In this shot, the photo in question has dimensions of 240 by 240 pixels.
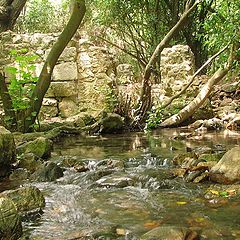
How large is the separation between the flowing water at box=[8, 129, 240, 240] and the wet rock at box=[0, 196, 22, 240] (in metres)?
0.24

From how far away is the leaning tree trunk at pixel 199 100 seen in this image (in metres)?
9.19

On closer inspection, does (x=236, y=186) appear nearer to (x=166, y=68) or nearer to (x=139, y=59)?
(x=166, y=68)

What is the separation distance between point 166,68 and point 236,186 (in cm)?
961

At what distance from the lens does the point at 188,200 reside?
392 cm

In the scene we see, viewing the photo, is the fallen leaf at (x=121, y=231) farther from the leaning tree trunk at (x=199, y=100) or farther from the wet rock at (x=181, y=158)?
the leaning tree trunk at (x=199, y=100)

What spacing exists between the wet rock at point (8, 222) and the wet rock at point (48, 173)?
2089 millimetres

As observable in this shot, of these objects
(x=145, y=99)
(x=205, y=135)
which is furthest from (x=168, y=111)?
(x=205, y=135)

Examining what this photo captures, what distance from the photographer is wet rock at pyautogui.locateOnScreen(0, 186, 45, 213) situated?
3596 mm

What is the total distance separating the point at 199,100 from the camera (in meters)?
9.76

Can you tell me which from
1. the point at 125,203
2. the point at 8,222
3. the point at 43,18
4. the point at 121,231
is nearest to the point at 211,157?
the point at 125,203

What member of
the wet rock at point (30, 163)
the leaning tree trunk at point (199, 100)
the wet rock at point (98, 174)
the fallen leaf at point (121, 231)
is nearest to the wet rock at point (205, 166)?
the wet rock at point (98, 174)

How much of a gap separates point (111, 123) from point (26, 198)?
6.39 meters

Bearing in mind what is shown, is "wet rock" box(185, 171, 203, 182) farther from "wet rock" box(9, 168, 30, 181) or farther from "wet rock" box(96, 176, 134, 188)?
"wet rock" box(9, 168, 30, 181)

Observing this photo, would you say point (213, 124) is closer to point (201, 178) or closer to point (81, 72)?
point (81, 72)
